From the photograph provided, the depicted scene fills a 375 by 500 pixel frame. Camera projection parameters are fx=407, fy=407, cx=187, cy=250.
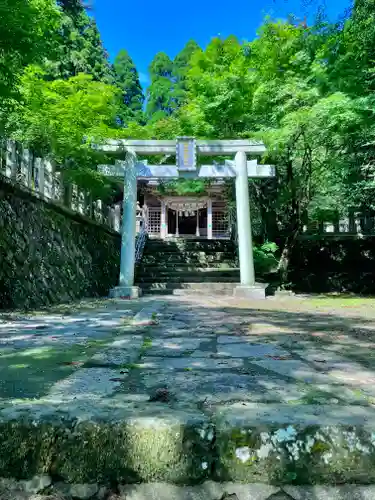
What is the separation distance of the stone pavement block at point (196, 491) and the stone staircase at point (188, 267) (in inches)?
397

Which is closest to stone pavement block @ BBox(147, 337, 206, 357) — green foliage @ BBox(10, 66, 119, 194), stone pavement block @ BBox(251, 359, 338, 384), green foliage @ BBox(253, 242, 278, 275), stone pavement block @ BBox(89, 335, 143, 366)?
stone pavement block @ BBox(89, 335, 143, 366)

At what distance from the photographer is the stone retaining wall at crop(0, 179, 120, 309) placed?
639cm

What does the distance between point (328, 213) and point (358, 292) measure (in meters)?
3.21

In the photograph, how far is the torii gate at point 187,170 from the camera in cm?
1089

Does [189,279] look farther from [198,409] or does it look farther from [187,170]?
[198,409]

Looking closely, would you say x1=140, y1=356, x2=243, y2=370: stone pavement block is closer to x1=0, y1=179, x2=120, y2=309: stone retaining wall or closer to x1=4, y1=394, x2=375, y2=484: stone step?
x1=4, y1=394, x2=375, y2=484: stone step

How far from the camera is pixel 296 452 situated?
1174 millimetres

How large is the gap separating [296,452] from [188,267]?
1257cm

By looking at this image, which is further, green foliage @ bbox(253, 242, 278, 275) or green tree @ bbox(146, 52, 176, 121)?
green tree @ bbox(146, 52, 176, 121)

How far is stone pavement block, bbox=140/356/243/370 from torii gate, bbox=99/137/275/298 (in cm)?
828

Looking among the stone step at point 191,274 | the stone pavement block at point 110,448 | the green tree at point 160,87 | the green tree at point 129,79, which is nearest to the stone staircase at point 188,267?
the stone step at point 191,274

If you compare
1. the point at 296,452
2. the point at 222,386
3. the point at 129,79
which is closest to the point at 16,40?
the point at 222,386

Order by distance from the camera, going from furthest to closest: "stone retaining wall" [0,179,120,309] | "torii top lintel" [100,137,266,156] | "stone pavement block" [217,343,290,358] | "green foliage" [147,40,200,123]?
"green foliage" [147,40,200,123] < "torii top lintel" [100,137,266,156] < "stone retaining wall" [0,179,120,309] < "stone pavement block" [217,343,290,358]

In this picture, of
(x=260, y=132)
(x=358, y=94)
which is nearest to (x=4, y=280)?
(x=260, y=132)
